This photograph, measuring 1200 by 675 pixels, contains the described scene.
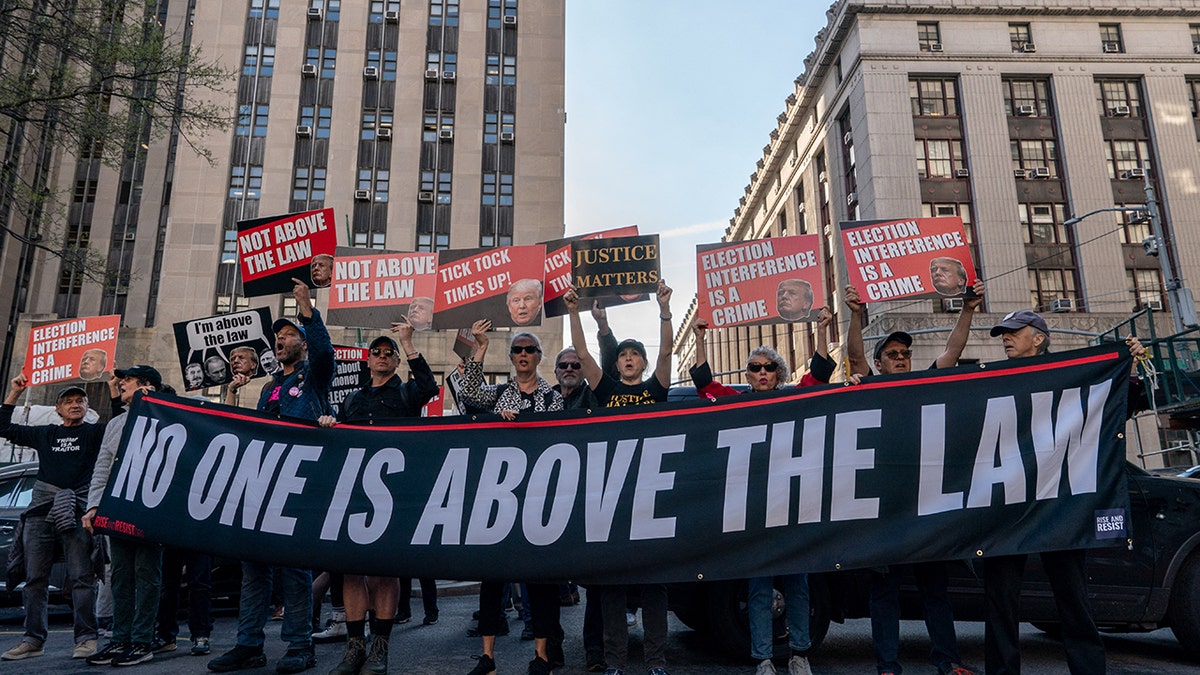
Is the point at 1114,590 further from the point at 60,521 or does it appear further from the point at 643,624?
the point at 60,521

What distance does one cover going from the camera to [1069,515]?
4746 mm

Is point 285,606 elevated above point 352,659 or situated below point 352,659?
above

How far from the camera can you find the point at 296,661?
216 inches

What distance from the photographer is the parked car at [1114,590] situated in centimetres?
581

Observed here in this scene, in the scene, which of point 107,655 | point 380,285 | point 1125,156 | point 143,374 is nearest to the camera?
point 107,655

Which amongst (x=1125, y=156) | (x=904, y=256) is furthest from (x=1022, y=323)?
(x=1125, y=156)

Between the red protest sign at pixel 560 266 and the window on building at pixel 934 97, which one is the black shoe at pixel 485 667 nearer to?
the red protest sign at pixel 560 266

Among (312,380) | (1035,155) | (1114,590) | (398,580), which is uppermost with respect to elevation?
(1035,155)

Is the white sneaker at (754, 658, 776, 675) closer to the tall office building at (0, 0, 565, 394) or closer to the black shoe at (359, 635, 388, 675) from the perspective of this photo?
the black shoe at (359, 635, 388, 675)

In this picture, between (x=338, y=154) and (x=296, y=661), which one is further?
(x=338, y=154)

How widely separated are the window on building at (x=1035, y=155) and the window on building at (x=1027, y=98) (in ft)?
5.20

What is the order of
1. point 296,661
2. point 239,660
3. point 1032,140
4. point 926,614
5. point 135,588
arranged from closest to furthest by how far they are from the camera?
1. point 926,614
2. point 296,661
3. point 239,660
4. point 135,588
5. point 1032,140

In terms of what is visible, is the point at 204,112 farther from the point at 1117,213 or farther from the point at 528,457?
the point at 1117,213

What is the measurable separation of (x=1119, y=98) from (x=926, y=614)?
149 ft
